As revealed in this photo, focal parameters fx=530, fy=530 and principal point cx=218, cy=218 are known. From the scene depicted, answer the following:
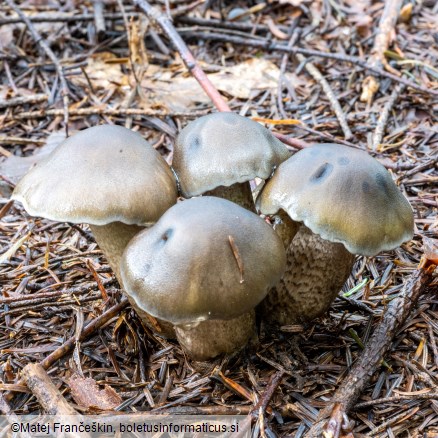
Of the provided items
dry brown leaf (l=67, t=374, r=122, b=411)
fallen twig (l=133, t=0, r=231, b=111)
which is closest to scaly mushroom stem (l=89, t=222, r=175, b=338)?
dry brown leaf (l=67, t=374, r=122, b=411)

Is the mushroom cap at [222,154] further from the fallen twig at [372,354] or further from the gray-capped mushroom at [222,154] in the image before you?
the fallen twig at [372,354]

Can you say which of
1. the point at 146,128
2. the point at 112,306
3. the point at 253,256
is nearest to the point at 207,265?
the point at 253,256

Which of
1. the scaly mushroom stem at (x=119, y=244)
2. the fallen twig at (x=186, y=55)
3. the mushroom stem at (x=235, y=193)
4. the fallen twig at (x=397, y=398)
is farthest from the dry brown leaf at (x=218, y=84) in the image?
the fallen twig at (x=397, y=398)

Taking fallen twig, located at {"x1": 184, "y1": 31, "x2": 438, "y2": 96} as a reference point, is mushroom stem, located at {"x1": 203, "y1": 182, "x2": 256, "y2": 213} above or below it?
above

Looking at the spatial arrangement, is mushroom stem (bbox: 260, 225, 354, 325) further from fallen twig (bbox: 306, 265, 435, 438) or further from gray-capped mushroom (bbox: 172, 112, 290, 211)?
gray-capped mushroom (bbox: 172, 112, 290, 211)

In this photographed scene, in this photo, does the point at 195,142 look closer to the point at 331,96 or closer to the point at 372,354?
the point at 372,354

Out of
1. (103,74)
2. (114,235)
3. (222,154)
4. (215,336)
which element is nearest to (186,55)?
(103,74)
